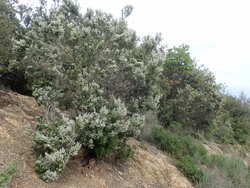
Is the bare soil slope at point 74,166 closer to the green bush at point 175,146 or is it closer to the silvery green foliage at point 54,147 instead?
the silvery green foliage at point 54,147

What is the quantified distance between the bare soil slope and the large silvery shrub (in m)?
0.25

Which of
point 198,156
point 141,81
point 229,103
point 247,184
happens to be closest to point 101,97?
point 141,81

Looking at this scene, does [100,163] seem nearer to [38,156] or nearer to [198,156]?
[38,156]

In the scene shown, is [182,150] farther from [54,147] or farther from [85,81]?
[54,147]

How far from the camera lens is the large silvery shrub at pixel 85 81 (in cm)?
355

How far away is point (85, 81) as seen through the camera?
3930mm

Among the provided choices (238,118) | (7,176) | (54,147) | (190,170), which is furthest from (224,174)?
(238,118)

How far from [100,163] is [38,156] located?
1292 mm

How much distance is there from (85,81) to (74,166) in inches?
64.8

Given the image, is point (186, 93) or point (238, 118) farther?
point (238, 118)

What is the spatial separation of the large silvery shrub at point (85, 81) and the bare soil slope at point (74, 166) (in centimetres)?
25

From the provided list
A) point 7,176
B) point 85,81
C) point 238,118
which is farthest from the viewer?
point 238,118

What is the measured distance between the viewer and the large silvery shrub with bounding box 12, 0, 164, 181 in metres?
3.55

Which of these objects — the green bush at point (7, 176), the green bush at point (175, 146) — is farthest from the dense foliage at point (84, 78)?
the green bush at point (175, 146)
